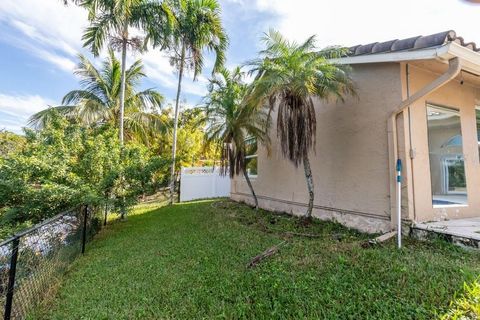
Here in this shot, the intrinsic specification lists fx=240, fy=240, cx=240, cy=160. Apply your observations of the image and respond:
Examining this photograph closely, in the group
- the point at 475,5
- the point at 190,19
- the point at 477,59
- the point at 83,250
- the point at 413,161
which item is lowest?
the point at 83,250

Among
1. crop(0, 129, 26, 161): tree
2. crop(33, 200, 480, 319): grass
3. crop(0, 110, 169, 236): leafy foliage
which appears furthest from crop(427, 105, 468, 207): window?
crop(0, 129, 26, 161): tree

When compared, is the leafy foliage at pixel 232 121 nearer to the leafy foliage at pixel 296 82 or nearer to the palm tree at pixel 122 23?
the leafy foliage at pixel 296 82

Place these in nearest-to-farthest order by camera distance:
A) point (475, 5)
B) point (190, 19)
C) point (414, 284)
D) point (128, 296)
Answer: point (475, 5), point (414, 284), point (128, 296), point (190, 19)

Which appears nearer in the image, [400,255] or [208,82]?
[400,255]

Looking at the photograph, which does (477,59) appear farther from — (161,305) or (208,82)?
(208,82)

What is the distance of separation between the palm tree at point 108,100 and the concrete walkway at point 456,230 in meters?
13.9

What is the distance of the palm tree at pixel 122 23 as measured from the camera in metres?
9.23

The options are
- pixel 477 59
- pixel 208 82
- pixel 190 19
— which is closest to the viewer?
pixel 477 59

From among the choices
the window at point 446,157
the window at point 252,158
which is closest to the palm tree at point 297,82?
the window at point 446,157

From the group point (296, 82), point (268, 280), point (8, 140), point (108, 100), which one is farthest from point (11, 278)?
point (8, 140)

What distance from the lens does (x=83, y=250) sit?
5887mm

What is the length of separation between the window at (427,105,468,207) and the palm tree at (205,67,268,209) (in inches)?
176

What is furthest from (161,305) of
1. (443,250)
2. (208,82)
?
(208,82)

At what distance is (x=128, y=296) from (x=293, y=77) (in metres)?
5.23
